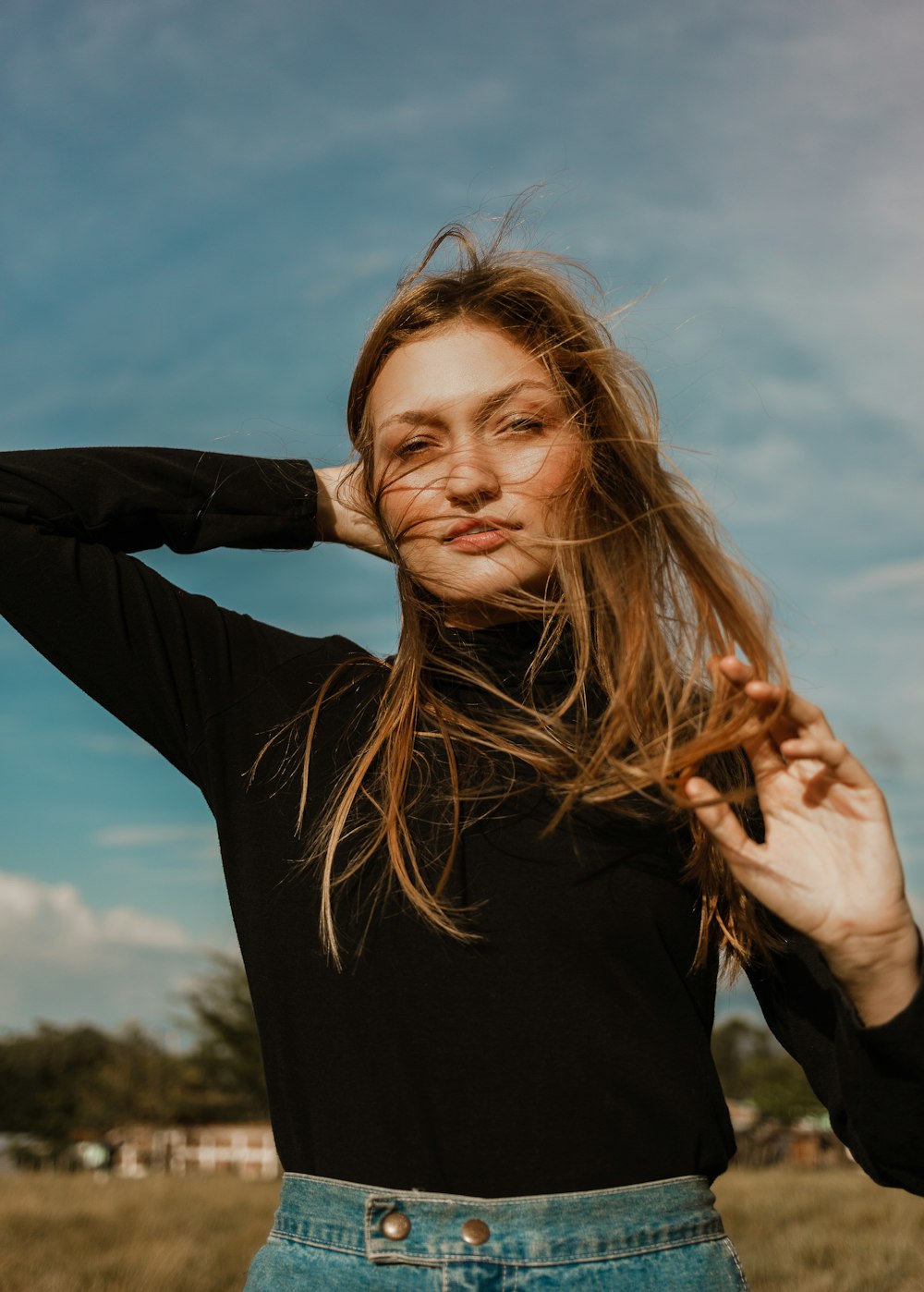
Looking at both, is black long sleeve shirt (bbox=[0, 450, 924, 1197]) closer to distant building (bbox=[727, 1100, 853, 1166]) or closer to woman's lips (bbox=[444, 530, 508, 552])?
woman's lips (bbox=[444, 530, 508, 552])

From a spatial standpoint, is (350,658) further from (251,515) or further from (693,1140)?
(693,1140)

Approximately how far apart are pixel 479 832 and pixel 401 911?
194 millimetres

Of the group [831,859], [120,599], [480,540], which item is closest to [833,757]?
[831,859]

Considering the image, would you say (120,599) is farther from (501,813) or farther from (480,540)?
(501,813)

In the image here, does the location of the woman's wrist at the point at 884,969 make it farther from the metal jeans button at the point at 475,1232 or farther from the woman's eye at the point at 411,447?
the woman's eye at the point at 411,447

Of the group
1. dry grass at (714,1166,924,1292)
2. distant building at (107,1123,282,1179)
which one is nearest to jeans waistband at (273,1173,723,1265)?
dry grass at (714,1166,924,1292)

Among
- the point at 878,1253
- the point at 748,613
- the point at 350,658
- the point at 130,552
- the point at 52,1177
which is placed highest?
the point at 130,552

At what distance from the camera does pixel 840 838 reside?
1.76 meters

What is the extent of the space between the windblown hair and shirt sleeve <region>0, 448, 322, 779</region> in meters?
0.22

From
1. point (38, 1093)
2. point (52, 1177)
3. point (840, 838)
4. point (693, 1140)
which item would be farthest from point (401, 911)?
point (38, 1093)

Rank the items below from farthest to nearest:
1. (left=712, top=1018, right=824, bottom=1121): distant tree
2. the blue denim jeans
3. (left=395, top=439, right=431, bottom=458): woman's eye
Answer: (left=712, top=1018, right=824, bottom=1121): distant tree, (left=395, top=439, right=431, bottom=458): woman's eye, the blue denim jeans

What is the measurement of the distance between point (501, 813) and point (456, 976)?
31cm

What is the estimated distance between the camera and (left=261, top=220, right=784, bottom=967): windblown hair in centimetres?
194

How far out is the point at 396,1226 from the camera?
1694 mm
